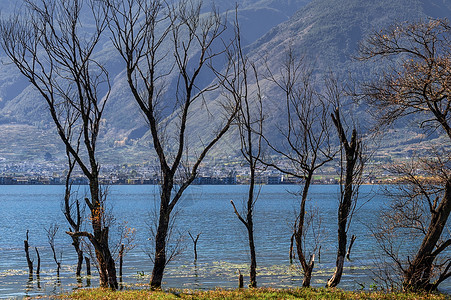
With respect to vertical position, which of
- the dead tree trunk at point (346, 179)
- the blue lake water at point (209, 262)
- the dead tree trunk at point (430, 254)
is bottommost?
the blue lake water at point (209, 262)

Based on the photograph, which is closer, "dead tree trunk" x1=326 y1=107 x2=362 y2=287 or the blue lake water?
"dead tree trunk" x1=326 y1=107 x2=362 y2=287

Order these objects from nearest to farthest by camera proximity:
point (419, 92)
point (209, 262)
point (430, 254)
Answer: point (419, 92) → point (430, 254) → point (209, 262)

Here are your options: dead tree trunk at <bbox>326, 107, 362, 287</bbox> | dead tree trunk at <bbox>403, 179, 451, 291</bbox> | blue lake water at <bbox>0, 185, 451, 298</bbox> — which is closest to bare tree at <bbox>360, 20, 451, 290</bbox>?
dead tree trunk at <bbox>403, 179, 451, 291</bbox>

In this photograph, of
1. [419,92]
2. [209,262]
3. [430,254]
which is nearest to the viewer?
[419,92]

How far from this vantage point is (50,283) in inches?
1681

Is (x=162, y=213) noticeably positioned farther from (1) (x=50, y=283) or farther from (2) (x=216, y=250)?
(2) (x=216, y=250)

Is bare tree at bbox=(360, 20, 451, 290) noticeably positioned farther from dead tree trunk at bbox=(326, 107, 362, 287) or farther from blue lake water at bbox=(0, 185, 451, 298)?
blue lake water at bbox=(0, 185, 451, 298)

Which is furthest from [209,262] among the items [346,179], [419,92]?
[419,92]

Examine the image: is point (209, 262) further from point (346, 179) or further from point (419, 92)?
point (419, 92)

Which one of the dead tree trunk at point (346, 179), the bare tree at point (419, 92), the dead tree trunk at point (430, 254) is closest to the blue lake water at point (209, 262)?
the dead tree trunk at point (346, 179)

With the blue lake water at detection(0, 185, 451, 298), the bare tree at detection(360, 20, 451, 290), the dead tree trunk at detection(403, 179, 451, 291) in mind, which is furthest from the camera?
the blue lake water at detection(0, 185, 451, 298)

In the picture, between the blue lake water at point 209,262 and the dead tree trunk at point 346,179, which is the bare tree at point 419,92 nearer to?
the dead tree trunk at point 346,179

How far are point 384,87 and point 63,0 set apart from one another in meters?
13.4

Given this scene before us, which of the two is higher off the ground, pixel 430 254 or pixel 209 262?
pixel 430 254
